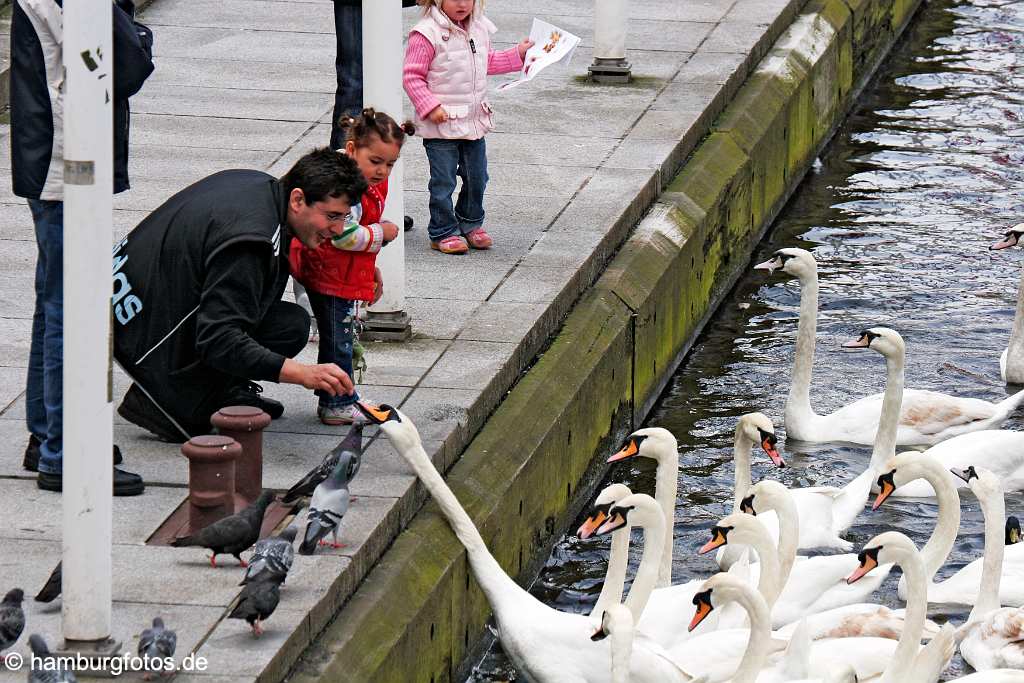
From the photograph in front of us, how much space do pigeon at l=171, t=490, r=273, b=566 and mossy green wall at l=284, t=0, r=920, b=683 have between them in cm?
41

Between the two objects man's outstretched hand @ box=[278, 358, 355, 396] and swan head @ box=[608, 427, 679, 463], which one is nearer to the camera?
man's outstretched hand @ box=[278, 358, 355, 396]

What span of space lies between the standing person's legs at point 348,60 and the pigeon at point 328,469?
3.24 meters

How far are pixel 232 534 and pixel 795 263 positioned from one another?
4.87m

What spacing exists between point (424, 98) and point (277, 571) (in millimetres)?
4074

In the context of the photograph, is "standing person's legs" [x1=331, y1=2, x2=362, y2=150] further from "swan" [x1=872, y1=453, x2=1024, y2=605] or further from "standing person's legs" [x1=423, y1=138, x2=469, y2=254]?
"swan" [x1=872, y1=453, x2=1024, y2=605]

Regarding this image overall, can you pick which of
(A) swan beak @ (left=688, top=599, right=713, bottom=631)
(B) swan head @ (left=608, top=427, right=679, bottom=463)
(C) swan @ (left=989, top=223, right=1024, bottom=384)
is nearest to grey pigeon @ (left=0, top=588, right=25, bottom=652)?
(A) swan beak @ (left=688, top=599, right=713, bottom=631)

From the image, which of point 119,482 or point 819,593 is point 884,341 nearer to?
point 819,593

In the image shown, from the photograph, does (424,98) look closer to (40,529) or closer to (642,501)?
(642,501)

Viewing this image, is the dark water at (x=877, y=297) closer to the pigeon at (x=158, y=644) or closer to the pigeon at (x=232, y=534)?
the pigeon at (x=232, y=534)

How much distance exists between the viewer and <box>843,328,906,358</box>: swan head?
939 centimetres

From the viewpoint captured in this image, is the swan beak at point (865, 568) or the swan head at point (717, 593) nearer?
the swan head at point (717, 593)

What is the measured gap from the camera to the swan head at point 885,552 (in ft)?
23.9

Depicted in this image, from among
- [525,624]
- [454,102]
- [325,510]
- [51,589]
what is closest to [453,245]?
[454,102]

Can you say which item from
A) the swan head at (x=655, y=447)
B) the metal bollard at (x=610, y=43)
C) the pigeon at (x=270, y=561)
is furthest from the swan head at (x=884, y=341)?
the pigeon at (x=270, y=561)
